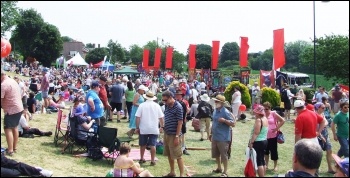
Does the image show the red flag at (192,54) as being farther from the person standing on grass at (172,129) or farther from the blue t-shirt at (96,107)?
the person standing on grass at (172,129)

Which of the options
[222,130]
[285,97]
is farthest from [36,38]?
[222,130]

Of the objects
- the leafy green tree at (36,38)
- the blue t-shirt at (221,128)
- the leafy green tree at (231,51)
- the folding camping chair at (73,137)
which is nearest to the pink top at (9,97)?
the folding camping chair at (73,137)

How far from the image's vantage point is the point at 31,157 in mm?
7355

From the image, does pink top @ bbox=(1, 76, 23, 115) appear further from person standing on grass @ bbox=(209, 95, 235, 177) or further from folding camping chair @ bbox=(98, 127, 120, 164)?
person standing on grass @ bbox=(209, 95, 235, 177)

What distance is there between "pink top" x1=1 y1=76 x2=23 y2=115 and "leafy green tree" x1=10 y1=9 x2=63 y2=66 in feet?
187

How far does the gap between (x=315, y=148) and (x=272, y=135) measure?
13.3ft

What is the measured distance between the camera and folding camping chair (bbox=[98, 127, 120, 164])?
7605 millimetres

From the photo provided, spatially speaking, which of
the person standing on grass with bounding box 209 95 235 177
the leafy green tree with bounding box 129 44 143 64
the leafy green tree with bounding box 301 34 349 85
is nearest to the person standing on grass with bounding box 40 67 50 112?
the person standing on grass with bounding box 209 95 235 177

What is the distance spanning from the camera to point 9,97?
6.67 m

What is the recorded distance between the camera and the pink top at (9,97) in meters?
6.60

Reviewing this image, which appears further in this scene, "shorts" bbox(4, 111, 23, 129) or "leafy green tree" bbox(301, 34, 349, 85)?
"leafy green tree" bbox(301, 34, 349, 85)

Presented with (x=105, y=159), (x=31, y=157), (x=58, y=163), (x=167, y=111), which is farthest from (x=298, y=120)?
(x=31, y=157)

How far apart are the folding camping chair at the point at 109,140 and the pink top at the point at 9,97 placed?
68.7 inches

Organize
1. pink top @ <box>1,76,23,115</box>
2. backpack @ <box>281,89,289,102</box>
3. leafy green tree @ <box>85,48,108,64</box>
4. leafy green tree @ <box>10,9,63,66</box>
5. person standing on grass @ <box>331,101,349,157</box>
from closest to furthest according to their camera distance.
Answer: pink top @ <box>1,76,23,115</box>, person standing on grass @ <box>331,101,349,157</box>, backpack @ <box>281,89,289,102</box>, leafy green tree @ <box>10,9,63,66</box>, leafy green tree @ <box>85,48,108,64</box>
